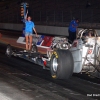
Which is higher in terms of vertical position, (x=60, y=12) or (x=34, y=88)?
(x=60, y=12)

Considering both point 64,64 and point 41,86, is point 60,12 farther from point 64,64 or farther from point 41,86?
point 41,86

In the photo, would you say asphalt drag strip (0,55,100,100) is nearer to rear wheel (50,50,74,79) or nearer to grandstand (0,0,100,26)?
rear wheel (50,50,74,79)

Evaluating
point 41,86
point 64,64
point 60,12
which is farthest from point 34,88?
point 60,12

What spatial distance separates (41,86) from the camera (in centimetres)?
821

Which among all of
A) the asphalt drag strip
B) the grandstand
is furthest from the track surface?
the grandstand

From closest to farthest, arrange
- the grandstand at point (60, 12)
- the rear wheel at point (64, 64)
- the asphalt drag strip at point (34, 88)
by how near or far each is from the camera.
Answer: the asphalt drag strip at point (34, 88), the rear wheel at point (64, 64), the grandstand at point (60, 12)

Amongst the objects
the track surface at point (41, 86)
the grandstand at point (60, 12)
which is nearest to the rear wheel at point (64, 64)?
the track surface at point (41, 86)

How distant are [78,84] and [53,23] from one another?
29.4 metres

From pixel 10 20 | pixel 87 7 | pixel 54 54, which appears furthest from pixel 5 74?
pixel 10 20

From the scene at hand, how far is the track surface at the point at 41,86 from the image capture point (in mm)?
7113

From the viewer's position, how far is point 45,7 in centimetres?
4772

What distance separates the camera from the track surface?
23.3 feet

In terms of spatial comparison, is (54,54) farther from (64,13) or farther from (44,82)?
(64,13)

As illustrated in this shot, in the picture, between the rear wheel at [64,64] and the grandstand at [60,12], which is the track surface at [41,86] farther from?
the grandstand at [60,12]
